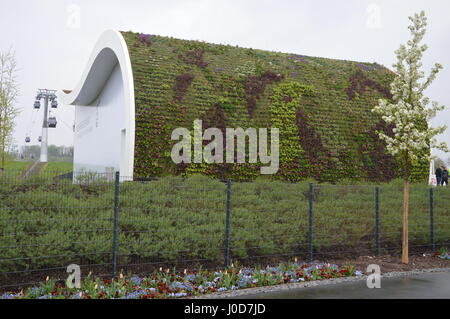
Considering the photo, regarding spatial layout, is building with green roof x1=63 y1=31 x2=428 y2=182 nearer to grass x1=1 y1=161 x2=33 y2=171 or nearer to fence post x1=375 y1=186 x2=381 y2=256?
grass x1=1 y1=161 x2=33 y2=171

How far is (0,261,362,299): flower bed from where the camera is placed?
646 cm

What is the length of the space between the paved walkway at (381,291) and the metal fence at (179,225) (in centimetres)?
181

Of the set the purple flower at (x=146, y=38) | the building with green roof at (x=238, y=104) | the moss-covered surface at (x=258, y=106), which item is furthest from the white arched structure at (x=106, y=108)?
the purple flower at (x=146, y=38)

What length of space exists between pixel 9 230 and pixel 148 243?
2.18 meters

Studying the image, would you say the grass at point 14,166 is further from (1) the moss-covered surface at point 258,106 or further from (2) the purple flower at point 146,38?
(2) the purple flower at point 146,38

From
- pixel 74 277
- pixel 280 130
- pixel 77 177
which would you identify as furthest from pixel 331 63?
pixel 74 277

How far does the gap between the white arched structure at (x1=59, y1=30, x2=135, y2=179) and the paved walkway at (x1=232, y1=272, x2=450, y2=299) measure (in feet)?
28.1

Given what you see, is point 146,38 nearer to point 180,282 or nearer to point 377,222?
Answer: point 377,222

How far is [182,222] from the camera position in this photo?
862 centimetres

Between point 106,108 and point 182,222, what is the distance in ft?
45.5

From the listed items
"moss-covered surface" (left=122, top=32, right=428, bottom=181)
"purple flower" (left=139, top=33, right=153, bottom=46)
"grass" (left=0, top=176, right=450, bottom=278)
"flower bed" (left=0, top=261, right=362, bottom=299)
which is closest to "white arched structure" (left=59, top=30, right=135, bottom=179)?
"moss-covered surface" (left=122, top=32, right=428, bottom=181)

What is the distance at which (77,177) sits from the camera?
8289 mm

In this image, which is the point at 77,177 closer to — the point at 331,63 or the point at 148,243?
the point at 148,243

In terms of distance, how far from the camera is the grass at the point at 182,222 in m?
7.18
